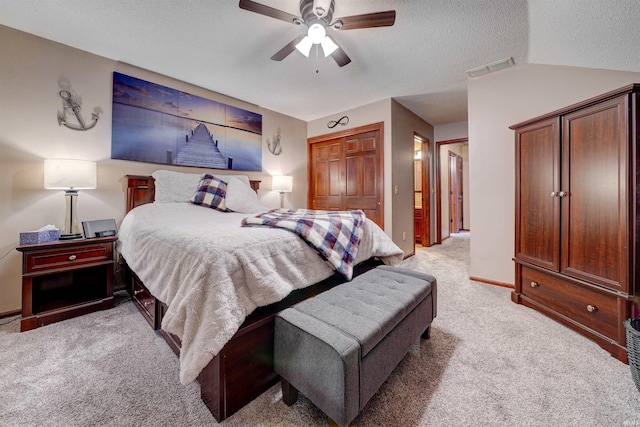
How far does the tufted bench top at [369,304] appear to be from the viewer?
1.08 m

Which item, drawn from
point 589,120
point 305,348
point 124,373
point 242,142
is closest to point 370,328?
point 305,348

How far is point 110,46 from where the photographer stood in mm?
2330

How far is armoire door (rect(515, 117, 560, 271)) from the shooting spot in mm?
1925

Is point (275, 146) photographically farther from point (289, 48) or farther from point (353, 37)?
point (353, 37)

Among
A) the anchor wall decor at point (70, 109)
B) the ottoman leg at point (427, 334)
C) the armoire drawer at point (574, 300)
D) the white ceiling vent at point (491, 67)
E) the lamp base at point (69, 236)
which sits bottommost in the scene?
the ottoman leg at point (427, 334)

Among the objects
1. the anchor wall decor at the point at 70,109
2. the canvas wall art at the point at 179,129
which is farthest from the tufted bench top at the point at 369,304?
the anchor wall decor at the point at 70,109

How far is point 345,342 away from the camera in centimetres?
97

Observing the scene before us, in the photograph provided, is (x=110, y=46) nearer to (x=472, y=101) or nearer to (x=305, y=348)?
(x=305, y=348)

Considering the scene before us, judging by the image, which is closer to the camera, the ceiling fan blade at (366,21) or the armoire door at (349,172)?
the ceiling fan blade at (366,21)

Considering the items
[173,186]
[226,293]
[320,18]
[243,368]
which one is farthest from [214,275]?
[173,186]

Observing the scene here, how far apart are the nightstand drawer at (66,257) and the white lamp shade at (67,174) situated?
0.52m

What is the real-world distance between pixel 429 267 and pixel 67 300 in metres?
3.98

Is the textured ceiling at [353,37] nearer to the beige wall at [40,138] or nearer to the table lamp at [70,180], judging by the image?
the beige wall at [40,138]

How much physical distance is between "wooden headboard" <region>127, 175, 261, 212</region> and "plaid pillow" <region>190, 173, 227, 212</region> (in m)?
0.47
